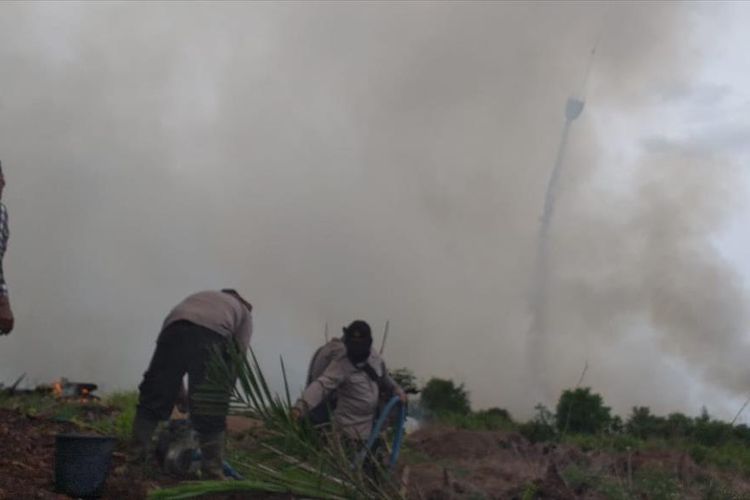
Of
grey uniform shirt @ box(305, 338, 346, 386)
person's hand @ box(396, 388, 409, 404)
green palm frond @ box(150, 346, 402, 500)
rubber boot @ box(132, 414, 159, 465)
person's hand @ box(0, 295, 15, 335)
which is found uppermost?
grey uniform shirt @ box(305, 338, 346, 386)

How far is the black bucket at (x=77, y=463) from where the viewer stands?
6066 millimetres

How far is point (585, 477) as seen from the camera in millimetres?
8539

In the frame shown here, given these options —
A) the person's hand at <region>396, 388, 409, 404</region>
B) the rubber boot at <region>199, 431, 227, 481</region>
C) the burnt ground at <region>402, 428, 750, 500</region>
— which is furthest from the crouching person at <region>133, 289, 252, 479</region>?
the burnt ground at <region>402, 428, 750, 500</region>

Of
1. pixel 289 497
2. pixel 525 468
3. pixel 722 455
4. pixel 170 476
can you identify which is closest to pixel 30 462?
pixel 170 476

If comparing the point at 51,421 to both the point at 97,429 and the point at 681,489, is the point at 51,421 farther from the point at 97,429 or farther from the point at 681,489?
the point at 681,489

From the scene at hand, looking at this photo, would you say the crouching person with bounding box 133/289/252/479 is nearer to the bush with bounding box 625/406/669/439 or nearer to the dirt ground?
the dirt ground

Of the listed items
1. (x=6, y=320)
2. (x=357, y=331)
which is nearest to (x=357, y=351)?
(x=357, y=331)

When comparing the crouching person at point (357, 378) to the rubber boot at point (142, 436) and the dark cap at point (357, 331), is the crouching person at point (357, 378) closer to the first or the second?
the dark cap at point (357, 331)

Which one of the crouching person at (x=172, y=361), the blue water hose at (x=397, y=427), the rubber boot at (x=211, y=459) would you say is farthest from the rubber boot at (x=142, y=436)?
the blue water hose at (x=397, y=427)

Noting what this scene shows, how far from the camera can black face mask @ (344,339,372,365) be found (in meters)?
7.80

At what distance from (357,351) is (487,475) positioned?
3693 mm

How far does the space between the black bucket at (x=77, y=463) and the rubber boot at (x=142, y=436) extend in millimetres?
1174

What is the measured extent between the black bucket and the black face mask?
220 centimetres

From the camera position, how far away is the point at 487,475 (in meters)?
10.9
